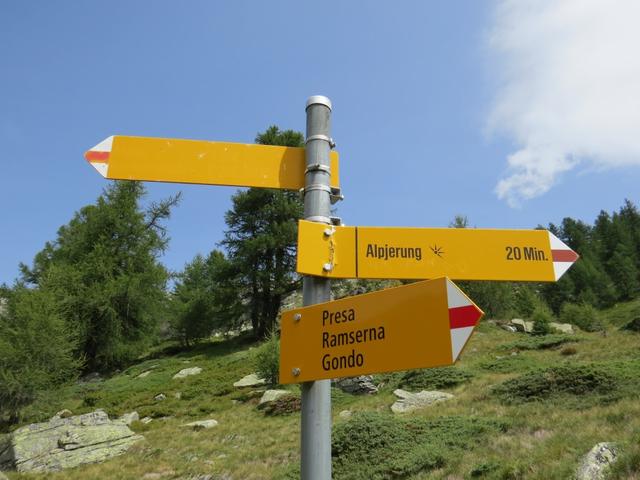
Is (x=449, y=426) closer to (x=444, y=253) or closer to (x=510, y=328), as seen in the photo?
(x=444, y=253)

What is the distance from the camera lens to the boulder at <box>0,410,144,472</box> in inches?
526

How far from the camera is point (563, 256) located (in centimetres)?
292

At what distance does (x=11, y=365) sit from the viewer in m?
21.4

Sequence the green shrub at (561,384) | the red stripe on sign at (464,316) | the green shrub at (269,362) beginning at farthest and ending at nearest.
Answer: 1. the green shrub at (269,362)
2. the green shrub at (561,384)
3. the red stripe on sign at (464,316)

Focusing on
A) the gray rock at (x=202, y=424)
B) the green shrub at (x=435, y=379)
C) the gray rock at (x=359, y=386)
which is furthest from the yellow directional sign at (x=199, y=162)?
the gray rock at (x=359, y=386)

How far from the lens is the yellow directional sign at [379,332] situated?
2117 mm

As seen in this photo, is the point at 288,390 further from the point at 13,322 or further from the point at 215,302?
the point at 215,302

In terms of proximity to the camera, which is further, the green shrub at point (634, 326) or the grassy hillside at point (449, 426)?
the green shrub at point (634, 326)

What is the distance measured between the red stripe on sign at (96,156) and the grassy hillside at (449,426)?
248 inches

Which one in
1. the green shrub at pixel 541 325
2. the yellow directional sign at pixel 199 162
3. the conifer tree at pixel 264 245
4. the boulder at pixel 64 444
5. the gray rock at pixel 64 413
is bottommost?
the boulder at pixel 64 444

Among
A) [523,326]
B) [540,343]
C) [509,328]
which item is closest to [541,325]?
[509,328]

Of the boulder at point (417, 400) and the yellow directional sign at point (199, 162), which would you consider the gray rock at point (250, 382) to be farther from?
the yellow directional sign at point (199, 162)

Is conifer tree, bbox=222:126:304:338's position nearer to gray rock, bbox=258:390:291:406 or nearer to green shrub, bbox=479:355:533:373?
gray rock, bbox=258:390:291:406

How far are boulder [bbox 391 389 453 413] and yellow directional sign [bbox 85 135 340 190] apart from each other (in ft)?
38.6
